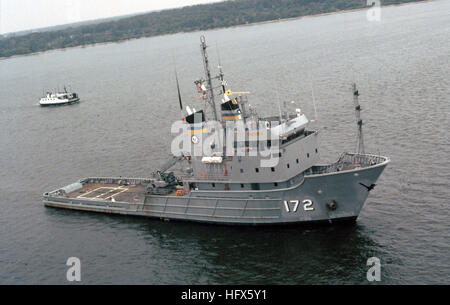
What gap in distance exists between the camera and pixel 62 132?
218ft

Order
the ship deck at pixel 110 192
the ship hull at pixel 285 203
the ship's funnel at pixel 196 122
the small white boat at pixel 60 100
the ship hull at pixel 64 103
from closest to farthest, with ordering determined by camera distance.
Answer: the ship hull at pixel 285 203
the ship's funnel at pixel 196 122
the ship deck at pixel 110 192
the ship hull at pixel 64 103
the small white boat at pixel 60 100

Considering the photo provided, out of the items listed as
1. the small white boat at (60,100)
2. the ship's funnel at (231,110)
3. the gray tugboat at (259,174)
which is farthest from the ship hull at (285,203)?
the small white boat at (60,100)

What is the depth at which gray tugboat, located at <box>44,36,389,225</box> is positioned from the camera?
26.9 meters

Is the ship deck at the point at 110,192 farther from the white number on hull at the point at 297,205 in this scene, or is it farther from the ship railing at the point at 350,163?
the ship railing at the point at 350,163

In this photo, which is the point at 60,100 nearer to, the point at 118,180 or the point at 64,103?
the point at 64,103

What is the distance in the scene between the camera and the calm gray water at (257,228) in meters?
25.1

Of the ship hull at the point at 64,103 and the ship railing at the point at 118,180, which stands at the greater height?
the ship hull at the point at 64,103

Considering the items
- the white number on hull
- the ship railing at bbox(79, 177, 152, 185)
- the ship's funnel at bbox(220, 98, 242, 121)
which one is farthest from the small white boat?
the white number on hull

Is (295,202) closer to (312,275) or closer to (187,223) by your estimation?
(312,275)

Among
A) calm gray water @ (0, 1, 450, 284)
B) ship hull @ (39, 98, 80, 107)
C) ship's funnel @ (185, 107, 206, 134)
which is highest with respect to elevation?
ship hull @ (39, 98, 80, 107)

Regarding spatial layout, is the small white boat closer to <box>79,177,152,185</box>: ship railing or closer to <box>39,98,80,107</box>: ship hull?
<box>39,98,80,107</box>: ship hull

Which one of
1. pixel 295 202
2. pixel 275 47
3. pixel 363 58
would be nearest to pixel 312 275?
pixel 295 202

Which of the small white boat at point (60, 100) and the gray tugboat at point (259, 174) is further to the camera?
the small white boat at point (60, 100)

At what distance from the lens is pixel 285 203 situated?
2764 cm
